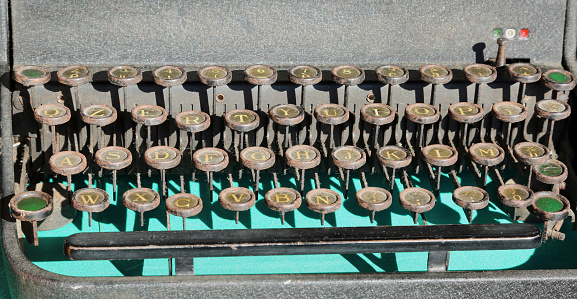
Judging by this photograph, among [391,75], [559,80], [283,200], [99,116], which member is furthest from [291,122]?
[559,80]

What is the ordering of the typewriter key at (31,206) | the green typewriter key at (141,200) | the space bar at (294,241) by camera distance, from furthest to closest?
the green typewriter key at (141,200) < the typewriter key at (31,206) < the space bar at (294,241)

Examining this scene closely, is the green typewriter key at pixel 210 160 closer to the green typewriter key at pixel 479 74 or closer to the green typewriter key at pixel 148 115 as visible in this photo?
the green typewriter key at pixel 148 115

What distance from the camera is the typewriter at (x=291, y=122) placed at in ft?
9.41

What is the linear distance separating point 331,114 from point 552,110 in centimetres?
75

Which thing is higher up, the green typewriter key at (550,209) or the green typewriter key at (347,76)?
the green typewriter key at (347,76)

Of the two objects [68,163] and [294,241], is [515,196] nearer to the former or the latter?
[294,241]

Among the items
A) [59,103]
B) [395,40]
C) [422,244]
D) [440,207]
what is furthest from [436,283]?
[59,103]

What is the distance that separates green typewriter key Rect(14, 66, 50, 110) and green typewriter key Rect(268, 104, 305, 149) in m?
0.74

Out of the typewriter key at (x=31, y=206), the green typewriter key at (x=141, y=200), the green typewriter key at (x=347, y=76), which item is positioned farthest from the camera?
the green typewriter key at (x=347, y=76)

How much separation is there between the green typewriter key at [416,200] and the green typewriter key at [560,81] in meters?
0.59

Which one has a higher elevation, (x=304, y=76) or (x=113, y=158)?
(x=304, y=76)

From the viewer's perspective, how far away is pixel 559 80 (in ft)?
10.1

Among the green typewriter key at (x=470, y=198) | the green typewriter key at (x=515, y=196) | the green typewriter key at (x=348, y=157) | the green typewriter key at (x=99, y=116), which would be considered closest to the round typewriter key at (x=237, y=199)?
the green typewriter key at (x=348, y=157)

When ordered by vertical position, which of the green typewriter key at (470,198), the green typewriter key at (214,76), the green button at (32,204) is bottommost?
the green typewriter key at (470,198)
